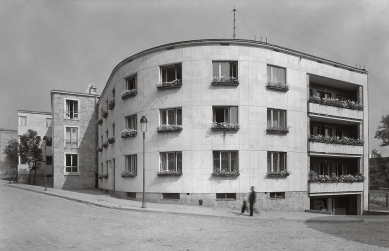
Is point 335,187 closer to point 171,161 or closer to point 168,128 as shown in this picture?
point 171,161

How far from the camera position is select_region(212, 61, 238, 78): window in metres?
24.0

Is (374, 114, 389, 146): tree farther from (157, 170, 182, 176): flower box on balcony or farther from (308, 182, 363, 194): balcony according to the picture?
(157, 170, 182, 176): flower box on balcony

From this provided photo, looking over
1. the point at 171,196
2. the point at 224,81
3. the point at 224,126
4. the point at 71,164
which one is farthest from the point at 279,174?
the point at 71,164

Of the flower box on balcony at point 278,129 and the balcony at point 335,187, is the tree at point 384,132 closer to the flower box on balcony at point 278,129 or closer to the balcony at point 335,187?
the balcony at point 335,187

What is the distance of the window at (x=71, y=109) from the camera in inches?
1609

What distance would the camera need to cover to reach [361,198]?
102ft

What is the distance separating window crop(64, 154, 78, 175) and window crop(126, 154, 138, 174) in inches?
613

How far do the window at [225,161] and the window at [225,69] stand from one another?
4981 mm

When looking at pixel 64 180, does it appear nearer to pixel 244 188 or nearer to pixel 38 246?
pixel 244 188

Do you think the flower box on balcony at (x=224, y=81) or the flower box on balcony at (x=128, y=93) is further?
the flower box on balcony at (x=128, y=93)

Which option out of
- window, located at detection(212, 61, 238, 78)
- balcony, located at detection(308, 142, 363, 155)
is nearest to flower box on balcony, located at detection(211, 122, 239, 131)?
window, located at detection(212, 61, 238, 78)

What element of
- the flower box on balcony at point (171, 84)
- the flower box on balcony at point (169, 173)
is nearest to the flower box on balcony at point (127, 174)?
the flower box on balcony at point (169, 173)

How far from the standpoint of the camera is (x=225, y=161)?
77.8ft

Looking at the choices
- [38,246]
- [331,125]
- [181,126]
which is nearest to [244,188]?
[181,126]
